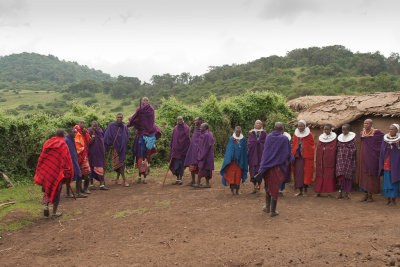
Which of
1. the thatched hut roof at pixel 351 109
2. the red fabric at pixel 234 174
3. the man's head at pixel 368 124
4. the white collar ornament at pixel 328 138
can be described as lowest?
the red fabric at pixel 234 174

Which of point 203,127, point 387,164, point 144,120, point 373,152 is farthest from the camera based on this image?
point 144,120

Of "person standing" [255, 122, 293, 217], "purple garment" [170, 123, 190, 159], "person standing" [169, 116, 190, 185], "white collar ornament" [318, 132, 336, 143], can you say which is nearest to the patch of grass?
"person standing" [169, 116, 190, 185]

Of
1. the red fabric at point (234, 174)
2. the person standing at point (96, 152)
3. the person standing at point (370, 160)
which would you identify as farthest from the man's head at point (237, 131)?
the person standing at point (96, 152)

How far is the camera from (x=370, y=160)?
7.36 m

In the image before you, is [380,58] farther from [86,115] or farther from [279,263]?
[279,263]

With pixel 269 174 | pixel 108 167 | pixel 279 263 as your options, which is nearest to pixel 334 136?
pixel 269 174

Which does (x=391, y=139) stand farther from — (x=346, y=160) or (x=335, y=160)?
(x=335, y=160)

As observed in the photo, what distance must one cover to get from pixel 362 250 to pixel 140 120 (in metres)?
7.04

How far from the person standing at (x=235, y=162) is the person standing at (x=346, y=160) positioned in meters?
2.17

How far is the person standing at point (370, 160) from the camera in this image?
7.32 metres

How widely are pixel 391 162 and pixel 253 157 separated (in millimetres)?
3007

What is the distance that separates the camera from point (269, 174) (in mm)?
6402

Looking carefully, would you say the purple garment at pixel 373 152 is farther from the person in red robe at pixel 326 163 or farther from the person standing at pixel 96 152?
the person standing at pixel 96 152

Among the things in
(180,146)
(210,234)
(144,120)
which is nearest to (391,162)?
(210,234)
